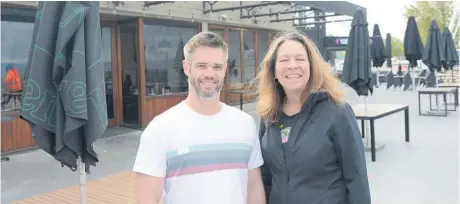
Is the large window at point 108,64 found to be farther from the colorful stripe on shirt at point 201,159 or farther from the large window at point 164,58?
the colorful stripe on shirt at point 201,159

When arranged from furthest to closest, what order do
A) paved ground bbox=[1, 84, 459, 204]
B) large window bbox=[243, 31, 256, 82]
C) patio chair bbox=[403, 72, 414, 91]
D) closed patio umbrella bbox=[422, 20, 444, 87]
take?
1. patio chair bbox=[403, 72, 414, 91]
2. large window bbox=[243, 31, 256, 82]
3. closed patio umbrella bbox=[422, 20, 444, 87]
4. paved ground bbox=[1, 84, 459, 204]

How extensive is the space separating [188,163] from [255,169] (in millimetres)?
354

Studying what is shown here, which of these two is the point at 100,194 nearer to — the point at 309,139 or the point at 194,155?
the point at 194,155

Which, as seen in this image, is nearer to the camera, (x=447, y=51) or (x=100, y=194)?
Answer: (x=100, y=194)

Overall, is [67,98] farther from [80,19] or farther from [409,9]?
[409,9]

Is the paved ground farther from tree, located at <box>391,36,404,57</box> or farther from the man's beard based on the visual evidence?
tree, located at <box>391,36,404,57</box>

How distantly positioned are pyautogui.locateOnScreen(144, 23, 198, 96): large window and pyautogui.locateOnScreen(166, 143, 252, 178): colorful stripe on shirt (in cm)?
728

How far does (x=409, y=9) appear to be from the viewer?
32.9 m

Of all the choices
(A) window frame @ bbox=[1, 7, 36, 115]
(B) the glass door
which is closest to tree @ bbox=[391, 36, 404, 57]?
(B) the glass door

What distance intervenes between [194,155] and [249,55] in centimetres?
1158

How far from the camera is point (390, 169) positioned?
5.38m

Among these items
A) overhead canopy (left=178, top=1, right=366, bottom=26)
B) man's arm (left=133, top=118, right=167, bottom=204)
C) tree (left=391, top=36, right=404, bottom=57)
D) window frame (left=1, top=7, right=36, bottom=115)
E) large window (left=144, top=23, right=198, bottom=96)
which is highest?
tree (left=391, top=36, right=404, bottom=57)

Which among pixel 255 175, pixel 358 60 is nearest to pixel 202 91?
pixel 255 175

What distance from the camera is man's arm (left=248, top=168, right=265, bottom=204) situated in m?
1.87
